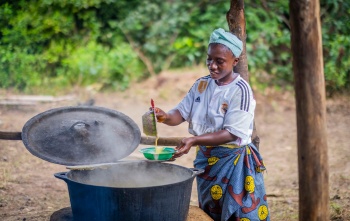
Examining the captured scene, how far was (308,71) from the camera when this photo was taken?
2912mm

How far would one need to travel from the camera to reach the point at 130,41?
433 inches

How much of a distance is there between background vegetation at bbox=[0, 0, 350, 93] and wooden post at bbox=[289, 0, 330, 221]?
15.9ft

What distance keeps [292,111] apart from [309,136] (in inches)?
246

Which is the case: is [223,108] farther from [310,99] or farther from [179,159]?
[179,159]

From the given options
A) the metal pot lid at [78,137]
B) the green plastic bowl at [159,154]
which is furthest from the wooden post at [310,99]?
the metal pot lid at [78,137]

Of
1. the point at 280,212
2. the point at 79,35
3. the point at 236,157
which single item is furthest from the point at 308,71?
the point at 79,35

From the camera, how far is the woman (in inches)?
121

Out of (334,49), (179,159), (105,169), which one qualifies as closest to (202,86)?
(105,169)

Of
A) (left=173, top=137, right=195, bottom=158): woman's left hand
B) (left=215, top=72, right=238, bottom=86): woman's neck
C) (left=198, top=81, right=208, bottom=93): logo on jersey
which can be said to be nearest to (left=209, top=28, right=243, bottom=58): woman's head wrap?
(left=215, top=72, right=238, bottom=86): woman's neck

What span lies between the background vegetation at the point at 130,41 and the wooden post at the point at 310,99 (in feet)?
15.9

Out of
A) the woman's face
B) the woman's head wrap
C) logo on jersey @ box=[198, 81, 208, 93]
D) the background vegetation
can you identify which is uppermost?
the background vegetation

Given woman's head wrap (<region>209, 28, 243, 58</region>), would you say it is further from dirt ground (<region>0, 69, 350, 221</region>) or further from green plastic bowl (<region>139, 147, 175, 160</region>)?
dirt ground (<region>0, 69, 350, 221</region>)

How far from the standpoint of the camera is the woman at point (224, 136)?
306cm

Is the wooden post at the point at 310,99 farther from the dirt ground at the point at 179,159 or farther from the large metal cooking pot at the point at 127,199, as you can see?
the dirt ground at the point at 179,159
